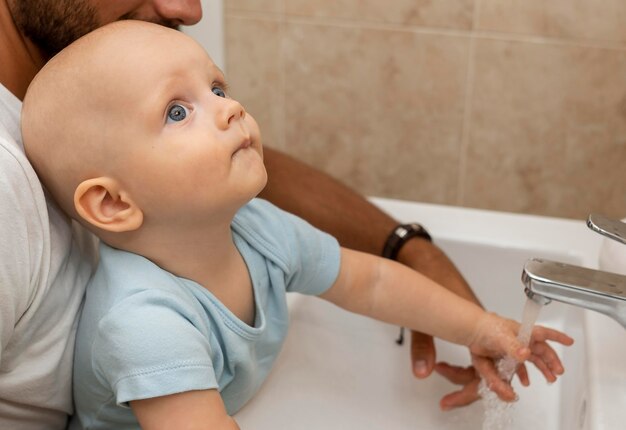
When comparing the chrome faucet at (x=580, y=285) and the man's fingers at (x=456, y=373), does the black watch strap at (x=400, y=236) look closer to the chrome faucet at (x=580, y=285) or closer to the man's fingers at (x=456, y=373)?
the man's fingers at (x=456, y=373)

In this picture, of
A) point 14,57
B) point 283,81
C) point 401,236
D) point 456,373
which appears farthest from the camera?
point 283,81

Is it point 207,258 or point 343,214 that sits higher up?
point 207,258

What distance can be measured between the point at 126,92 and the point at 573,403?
21.7 inches

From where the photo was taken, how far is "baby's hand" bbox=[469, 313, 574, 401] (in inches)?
32.9

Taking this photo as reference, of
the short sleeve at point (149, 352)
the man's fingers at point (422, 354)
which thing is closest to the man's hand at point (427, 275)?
the man's fingers at point (422, 354)

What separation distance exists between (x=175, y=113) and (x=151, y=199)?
7 cm

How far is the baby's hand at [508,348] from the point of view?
2.75ft

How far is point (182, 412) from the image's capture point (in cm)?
65

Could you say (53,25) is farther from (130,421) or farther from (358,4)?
(358,4)

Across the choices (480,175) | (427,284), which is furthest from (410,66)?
(427,284)

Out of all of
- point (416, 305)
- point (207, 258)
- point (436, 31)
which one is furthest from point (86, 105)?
point (436, 31)

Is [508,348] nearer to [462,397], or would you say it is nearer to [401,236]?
[462,397]

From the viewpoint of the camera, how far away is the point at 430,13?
1.40 m

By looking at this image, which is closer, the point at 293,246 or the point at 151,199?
the point at 151,199
